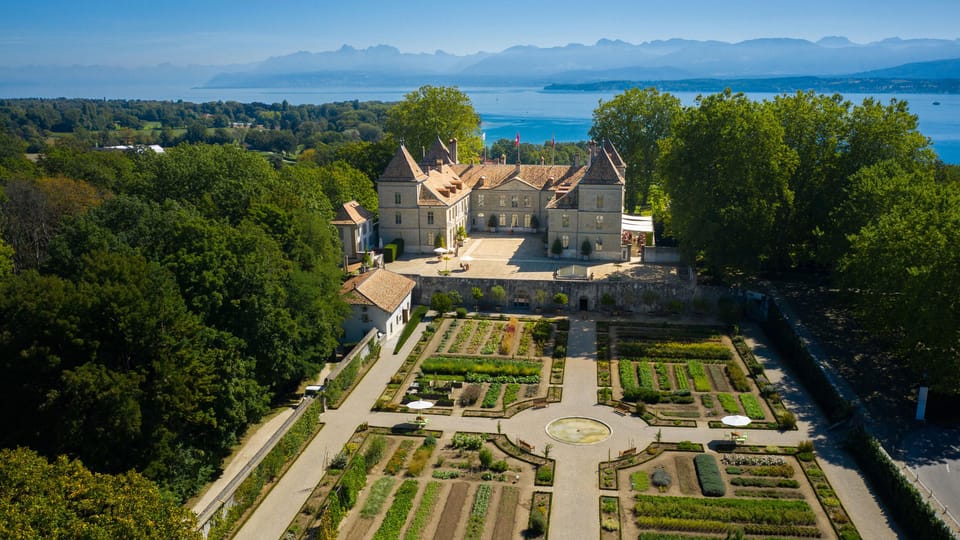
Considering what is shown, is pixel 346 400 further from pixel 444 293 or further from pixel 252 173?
pixel 252 173

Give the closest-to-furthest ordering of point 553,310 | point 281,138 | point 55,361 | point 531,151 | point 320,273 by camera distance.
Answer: point 55,361
point 320,273
point 553,310
point 531,151
point 281,138

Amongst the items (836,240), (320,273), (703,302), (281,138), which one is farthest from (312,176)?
(281,138)

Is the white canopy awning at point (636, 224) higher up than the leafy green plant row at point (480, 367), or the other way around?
the white canopy awning at point (636, 224)

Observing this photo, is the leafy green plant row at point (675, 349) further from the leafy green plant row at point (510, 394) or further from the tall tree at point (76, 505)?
the tall tree at point (76, 505)

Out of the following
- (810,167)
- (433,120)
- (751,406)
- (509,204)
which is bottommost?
(751,406)

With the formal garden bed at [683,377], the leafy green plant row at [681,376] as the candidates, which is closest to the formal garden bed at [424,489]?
the formal garden bed at [683,377]

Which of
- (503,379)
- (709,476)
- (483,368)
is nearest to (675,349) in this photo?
(503,379)

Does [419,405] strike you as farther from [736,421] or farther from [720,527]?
[720,527]
